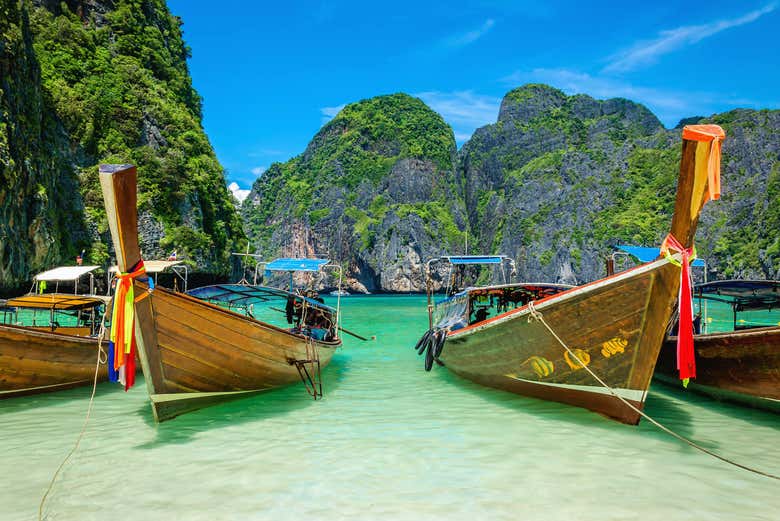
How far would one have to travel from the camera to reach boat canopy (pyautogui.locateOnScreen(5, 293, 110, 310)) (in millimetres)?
7562

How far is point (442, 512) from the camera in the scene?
3.52 m

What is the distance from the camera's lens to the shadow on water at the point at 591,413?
17.9 ft

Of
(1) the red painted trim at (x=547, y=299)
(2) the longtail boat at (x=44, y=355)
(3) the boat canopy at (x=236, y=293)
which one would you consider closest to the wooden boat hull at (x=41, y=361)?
(2) the longtail boat at (x=44, y=355)

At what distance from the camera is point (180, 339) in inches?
216

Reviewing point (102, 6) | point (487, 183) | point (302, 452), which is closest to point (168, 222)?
point (102, 6)

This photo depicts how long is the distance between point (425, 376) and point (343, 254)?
71.7 metres

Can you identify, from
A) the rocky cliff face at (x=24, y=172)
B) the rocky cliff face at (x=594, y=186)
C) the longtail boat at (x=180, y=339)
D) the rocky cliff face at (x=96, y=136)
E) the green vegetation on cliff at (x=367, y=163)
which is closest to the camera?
the longtail boat at (x=180, y=339)

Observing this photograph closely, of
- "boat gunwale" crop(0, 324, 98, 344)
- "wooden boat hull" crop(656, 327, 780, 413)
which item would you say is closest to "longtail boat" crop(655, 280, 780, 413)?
"wooden boat hull" crop(656, 327, 780, 413)

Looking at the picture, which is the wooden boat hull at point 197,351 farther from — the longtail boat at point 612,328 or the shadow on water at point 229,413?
the longtail boat at point 612,328

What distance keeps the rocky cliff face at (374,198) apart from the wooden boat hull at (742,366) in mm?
65422

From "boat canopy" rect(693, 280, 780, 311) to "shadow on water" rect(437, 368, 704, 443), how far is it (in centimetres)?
219

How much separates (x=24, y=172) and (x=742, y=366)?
86.0 ft

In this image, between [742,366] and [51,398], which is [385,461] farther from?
[51,398]

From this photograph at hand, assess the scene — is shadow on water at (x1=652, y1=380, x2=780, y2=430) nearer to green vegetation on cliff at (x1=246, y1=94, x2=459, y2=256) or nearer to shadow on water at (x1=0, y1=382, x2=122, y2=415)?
shadow on water at (x1=0, y1=382, x2=122, y2=415)
